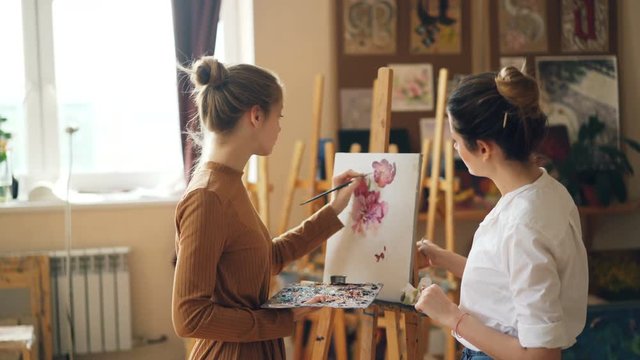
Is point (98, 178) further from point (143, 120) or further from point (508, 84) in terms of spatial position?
point (508, 84)

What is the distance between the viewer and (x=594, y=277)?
3900mm

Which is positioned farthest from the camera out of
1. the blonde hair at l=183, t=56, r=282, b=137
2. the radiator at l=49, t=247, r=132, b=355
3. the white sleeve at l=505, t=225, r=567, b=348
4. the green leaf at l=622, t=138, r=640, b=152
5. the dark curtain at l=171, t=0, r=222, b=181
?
the green leaf at l=622, t=138, r=640, b=152

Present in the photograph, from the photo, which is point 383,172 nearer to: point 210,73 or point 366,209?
point 366,209

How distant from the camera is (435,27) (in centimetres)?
384

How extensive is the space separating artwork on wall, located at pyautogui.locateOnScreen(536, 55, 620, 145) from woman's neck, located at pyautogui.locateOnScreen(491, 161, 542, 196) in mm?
2566

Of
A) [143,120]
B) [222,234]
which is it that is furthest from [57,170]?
[222,234]

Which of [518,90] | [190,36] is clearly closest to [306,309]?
[518,90]

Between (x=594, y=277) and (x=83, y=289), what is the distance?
2.50 m

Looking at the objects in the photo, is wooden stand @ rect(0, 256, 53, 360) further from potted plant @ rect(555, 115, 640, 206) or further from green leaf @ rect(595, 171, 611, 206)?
green leaf @ rect(595, 171, 611, 206)

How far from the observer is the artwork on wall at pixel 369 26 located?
3.77 m

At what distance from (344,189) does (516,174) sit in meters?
0.79

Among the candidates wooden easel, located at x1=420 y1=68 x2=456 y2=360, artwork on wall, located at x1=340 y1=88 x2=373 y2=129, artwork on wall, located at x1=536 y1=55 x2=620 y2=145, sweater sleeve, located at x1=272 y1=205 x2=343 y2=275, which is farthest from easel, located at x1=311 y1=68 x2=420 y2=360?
artwork on wall, located at x1=536 y1=55 x2=620 y2=145

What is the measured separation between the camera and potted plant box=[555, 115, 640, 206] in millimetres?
3797

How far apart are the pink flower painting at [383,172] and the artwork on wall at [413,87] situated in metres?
1.64
